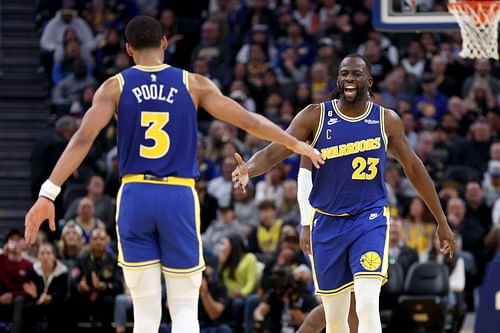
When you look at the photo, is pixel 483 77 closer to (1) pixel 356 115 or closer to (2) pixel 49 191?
(1) pixel 356 115

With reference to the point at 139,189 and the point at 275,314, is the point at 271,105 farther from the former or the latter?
the point at 139,189

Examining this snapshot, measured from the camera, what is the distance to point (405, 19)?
1255 centimetres

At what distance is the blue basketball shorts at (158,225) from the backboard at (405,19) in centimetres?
516

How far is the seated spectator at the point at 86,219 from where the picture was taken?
1540 centimetres

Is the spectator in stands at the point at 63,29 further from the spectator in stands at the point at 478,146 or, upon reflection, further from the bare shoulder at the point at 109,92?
the bare shoulder at the point at 109,92

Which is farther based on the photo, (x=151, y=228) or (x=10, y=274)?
(x=10, y=274)

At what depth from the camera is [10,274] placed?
15062 millimetres

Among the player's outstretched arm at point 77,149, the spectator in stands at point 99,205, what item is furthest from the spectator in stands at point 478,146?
the player's outstretched arm at point 77,149

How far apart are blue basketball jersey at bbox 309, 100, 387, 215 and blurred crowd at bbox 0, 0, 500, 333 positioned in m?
5.37

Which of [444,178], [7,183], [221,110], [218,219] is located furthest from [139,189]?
[7,183]

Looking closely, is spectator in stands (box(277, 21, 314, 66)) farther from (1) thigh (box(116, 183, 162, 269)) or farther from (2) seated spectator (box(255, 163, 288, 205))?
(1) thigh (box(116, 183, 162, 269))

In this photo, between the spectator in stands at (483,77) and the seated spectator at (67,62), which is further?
the seated spectator at (67,62)

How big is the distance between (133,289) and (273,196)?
8922mm

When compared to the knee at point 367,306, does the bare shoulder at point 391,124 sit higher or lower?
higher
